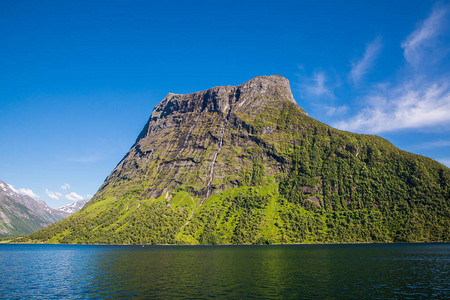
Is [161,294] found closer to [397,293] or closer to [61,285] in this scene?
[61,285]

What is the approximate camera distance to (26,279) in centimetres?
7856

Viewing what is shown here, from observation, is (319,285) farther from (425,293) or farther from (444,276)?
(444,276)

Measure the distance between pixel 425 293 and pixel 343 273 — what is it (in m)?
27.0

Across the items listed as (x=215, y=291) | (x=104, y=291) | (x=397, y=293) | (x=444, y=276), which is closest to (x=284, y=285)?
(x=215, y=291)

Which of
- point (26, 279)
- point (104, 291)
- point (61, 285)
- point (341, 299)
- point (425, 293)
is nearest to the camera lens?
point (341, 299)

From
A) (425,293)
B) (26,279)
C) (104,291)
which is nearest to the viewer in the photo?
(425,293)

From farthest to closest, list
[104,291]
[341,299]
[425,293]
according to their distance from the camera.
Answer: [104,291]
[425,293]
[341,299]

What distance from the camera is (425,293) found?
53.1 m

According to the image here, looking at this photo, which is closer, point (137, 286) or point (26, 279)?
point (137, 286)

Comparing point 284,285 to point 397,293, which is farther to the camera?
point 284,285

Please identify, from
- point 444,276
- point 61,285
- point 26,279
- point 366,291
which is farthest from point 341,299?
point 26,279

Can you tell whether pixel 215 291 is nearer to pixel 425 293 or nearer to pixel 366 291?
pixel 366 291

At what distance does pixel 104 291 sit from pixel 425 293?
63865 mm

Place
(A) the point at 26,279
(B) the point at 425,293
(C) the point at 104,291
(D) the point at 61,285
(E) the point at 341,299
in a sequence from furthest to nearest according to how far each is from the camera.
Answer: (A) the point at 26,279
(D) the point at 61,285
(C) the point at 104,291
(B) the point at 425,293
(E) the point at 341,299
